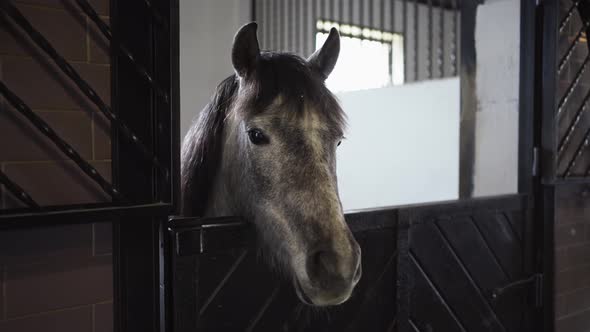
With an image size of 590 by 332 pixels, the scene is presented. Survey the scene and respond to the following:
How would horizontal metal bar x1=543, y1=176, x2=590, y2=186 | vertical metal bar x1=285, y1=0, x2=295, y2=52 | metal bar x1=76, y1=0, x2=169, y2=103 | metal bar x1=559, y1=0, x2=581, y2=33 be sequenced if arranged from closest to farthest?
metal bar x1=76, y1=0, x2=169, y2=103 → horizontal metal bar x1=543, y1=176, x2=590, y2=186 → metal bar x1=559, y1=0, x2=581, y2=33 → vertical metal bar x1=285, y1=0, x2=295, y2=52

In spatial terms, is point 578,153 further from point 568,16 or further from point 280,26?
point 280,26

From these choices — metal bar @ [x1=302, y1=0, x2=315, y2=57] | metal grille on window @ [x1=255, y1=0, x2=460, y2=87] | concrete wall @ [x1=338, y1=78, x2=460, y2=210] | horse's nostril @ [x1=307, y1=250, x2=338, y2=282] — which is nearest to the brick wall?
horse's nostril @ [x1=307, y1=250, x2=338, y2=282]

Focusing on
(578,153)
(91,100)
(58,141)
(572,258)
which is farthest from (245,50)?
(572,258)

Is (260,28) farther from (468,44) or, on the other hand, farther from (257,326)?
(257,326)

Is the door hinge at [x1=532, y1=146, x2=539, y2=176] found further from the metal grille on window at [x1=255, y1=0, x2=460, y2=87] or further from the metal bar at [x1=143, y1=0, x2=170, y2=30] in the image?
the metal bar at [x1=143, y1=0, x2=170, y2=30]

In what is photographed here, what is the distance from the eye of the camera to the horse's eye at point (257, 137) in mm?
1144

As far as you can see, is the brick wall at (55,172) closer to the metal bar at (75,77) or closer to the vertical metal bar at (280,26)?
the metal bar at (75,77)

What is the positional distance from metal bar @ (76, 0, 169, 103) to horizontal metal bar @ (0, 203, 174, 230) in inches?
10.0

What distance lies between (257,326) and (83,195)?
598 millimetres

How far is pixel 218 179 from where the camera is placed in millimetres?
1416

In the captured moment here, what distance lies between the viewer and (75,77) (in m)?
0.94

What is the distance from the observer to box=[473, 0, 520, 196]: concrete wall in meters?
2.23

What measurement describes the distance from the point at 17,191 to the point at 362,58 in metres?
4.92

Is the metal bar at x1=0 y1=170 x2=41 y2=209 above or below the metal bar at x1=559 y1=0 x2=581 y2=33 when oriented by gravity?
below
